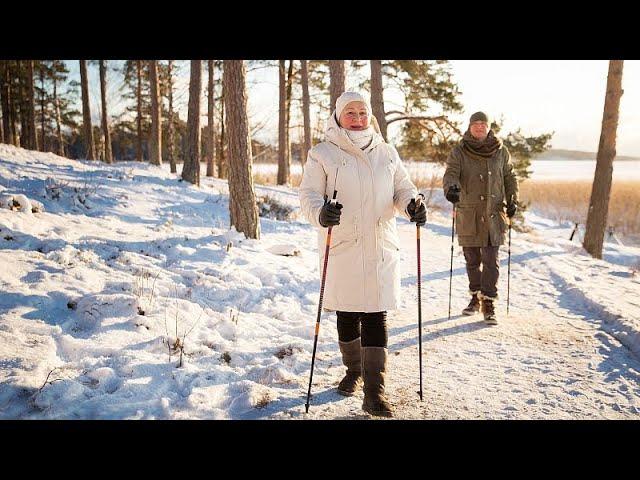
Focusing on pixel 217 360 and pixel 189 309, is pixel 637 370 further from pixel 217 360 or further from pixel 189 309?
pixel 189 309

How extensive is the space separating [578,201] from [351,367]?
23676 mm

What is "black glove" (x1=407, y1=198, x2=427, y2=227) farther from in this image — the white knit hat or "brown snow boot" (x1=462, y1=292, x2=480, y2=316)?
"brown snow boot" (x1=462, y1=292, x2=480, y2=316)

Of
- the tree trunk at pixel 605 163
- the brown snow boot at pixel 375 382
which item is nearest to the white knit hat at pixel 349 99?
the brown snow boot at pixel 375 382

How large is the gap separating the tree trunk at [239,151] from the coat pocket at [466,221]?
11.4ft

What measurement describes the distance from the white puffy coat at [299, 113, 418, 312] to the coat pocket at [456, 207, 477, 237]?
2276mm

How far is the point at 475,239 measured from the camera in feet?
17.3

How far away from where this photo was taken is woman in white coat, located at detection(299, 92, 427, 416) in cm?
316

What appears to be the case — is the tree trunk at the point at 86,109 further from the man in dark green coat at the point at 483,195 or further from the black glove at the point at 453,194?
the black glove at the point at 453,194

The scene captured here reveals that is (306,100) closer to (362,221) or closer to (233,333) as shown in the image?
(233,333)

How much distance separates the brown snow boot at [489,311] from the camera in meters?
5.17

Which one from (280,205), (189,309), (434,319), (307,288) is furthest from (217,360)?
(280,205)

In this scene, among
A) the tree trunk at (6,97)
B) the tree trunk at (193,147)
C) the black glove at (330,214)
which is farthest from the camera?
the tree trunk at (6,97)

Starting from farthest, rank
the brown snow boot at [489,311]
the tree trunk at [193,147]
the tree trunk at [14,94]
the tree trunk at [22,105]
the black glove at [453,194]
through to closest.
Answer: the tree trunk at [22,105], the tree trunk at [14,94], the tree trunk at [193,147], the brown snow boot at [489,311], the black glove at [453,194]

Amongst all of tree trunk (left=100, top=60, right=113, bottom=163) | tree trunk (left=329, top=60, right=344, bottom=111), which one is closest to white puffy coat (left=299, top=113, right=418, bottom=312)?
tree trunk (left=329, top=60, right=344, bottom=111)
